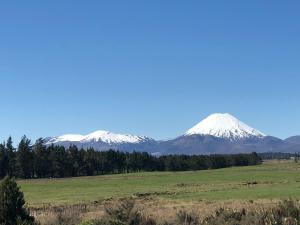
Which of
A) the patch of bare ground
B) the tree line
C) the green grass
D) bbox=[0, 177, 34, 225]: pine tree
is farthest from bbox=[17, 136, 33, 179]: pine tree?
bbox=[0, 177, 34, 225]: pine tree

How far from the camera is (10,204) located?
19.4m

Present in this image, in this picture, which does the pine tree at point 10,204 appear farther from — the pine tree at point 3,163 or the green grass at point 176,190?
the pine tree at point 3,163

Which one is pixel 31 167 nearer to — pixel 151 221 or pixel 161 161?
pixel 161 161

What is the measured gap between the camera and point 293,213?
1881cm

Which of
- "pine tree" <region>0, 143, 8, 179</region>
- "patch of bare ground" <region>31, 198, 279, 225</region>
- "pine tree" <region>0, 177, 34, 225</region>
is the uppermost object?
"pine tree" <region>0, 143, 8, 179</region>

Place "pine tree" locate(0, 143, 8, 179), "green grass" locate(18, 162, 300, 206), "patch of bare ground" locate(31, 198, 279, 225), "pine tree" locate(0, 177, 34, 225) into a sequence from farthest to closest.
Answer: "pine tree" locate(0, 143, 8, 179) → "green grass" locate(18, 162, 300, 206) → "patch of bare ground" locate(31, 198, 279, 225) → "pine tree" locate(0, 177, 34, 225)

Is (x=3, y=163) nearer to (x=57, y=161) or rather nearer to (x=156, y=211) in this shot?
(x=57, y=161)

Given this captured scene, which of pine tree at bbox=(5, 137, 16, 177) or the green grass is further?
pine tree at bbox=(5, 137, 16, 177)

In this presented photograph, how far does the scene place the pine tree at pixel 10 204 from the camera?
19.3 meters

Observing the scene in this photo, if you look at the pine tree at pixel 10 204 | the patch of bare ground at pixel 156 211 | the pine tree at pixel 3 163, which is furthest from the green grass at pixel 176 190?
the pine tree at pixel 3 163

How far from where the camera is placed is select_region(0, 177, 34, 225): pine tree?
19281mm

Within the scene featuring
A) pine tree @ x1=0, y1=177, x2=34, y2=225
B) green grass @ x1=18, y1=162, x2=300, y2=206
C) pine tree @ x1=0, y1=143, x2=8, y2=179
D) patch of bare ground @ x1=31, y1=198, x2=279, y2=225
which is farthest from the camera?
pine tree @ x1=0, y1=143, x2=8, y2=179

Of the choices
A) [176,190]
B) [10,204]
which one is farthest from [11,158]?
[10,204]

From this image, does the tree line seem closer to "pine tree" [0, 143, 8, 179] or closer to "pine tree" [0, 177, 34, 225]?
"pine tree" [0, 143, 8, 179]
